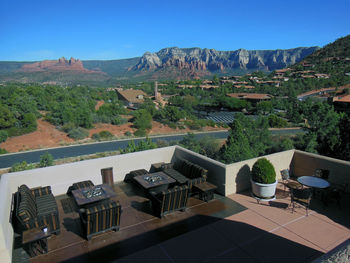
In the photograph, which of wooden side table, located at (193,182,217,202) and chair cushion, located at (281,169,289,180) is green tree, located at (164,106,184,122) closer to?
chair cushion, located at (281,169,289,180)

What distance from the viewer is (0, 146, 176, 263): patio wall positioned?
6.12 metres

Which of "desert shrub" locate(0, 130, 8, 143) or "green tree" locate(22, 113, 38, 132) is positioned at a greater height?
"green tree" locate(22, 113, 38, 132)

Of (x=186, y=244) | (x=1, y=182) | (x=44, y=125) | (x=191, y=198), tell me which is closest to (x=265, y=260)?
(x=186, y=244)

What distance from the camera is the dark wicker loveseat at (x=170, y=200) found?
535cm

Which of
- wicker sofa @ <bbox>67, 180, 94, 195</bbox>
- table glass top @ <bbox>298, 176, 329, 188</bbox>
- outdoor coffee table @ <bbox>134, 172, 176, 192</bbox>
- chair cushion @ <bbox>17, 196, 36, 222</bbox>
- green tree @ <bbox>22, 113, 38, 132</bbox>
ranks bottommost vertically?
green tree @ <bbox>22, 113, 38, 132</bbox>

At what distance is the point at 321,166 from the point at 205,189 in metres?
3.74

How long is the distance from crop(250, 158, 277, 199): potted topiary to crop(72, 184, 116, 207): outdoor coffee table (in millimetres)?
3723

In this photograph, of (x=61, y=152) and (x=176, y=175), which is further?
(x=61, y=152)

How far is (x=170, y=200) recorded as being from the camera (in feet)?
17.9

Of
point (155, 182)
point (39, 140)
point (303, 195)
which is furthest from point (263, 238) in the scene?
point (39, 140)

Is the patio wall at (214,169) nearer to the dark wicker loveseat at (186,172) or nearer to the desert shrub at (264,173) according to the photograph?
the dark wicker loveseat at (186,172)

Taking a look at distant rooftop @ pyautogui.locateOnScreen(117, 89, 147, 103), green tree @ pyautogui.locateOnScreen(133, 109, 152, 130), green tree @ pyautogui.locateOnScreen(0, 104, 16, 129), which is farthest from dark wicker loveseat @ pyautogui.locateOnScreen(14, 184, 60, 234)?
distant rooftop @ pyautogui.locateOnScreen(117, 89, 147, 103)

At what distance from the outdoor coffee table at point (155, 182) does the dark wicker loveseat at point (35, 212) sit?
206 centimetres

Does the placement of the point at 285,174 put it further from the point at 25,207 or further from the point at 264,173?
the point at 25,207
